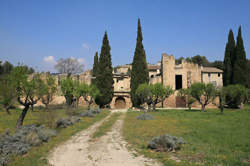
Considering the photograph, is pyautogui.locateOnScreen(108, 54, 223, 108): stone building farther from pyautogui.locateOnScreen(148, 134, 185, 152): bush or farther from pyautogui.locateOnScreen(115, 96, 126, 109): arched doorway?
pyautogui.locateOnScreen(148, 134, 185, 152): bush

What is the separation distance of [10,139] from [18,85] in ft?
17.8

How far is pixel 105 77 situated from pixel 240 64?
1008 inches

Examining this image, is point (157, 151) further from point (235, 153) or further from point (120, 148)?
point (235, 153)

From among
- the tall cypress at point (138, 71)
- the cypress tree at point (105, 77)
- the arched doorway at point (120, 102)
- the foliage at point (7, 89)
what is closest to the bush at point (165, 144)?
the foliage at point (7, 89)

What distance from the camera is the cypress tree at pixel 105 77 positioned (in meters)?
34.1

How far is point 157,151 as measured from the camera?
7457 mm

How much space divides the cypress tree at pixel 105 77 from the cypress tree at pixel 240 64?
23.8 m

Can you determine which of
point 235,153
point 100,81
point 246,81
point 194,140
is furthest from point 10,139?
point 246,81

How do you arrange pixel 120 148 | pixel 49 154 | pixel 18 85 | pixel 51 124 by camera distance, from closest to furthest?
pixel 49 154 < pixel 120 148 < pixel 18 85 < pixel 51 124

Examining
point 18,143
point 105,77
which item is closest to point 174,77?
point 105,77

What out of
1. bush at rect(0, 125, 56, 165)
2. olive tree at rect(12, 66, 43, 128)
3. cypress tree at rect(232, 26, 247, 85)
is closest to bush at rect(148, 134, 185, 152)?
bush at rect(0, 125, 56, 165)

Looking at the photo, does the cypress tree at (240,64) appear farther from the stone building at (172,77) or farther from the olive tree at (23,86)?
the olive tree at (23,86)

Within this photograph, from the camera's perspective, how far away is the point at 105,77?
1357 inches

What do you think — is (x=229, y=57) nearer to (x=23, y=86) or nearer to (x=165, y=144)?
(x=165, y=144)
